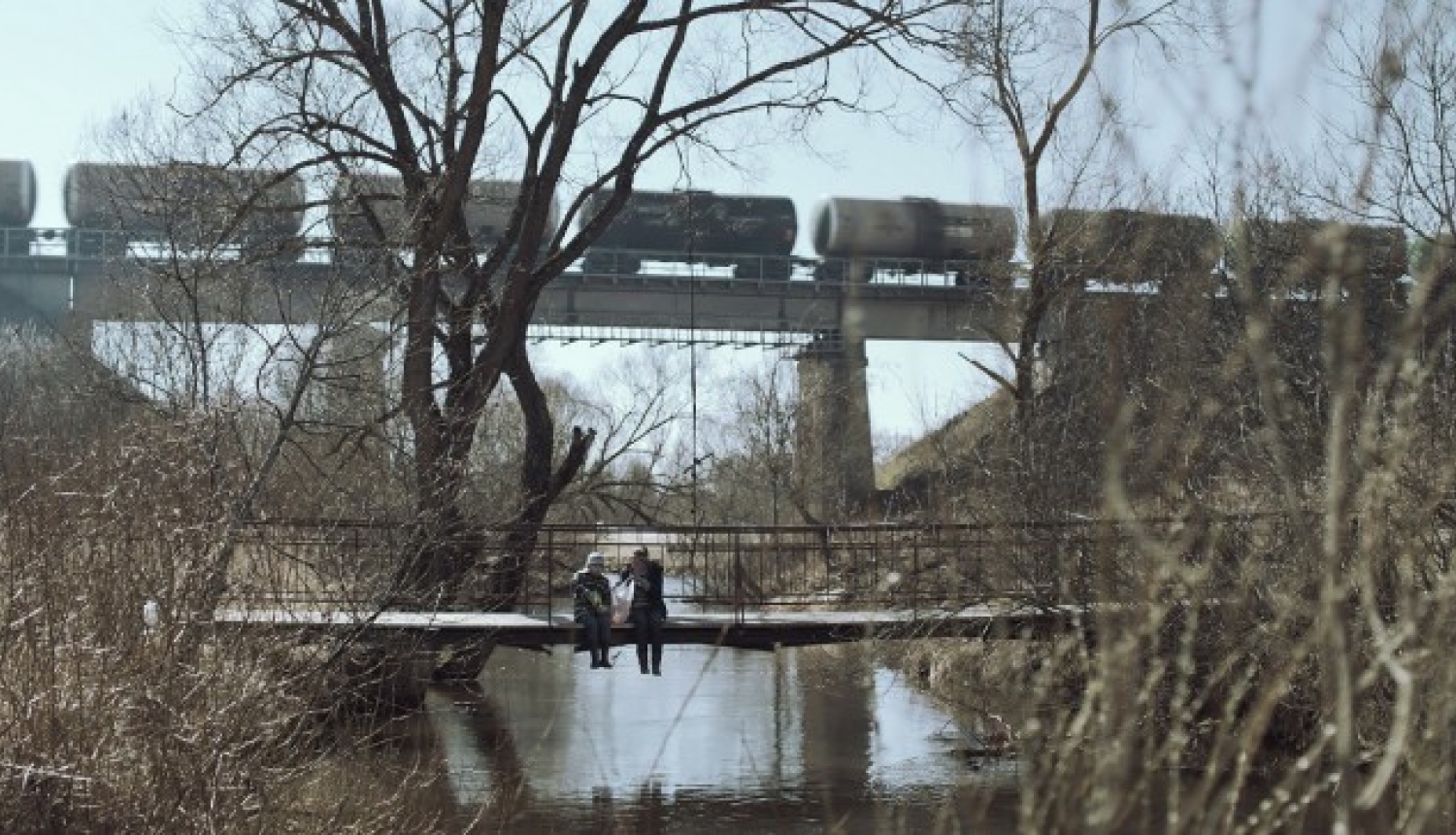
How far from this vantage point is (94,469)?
8.73 metres

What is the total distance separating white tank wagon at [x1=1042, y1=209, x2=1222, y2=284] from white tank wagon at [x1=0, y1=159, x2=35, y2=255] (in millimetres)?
33978

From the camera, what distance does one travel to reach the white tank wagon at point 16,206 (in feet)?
163

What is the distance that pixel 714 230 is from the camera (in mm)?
45656

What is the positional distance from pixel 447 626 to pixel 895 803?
4668 mm

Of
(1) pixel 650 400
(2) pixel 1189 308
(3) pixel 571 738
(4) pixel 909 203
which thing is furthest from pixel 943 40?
(4) pixel 909 203

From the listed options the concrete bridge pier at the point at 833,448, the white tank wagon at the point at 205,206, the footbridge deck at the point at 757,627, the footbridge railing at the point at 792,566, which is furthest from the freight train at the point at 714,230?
the concrete bridge pier at the point at 833,448

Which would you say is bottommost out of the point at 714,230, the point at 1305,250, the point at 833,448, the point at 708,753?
the point at 708,753

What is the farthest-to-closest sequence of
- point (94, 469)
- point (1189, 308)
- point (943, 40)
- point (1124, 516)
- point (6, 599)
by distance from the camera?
point (943, 40)
point (94, 469)
point (6, 599)
point (1189, 308)
point (1124, 516)

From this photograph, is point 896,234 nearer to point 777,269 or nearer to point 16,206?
point 777,269

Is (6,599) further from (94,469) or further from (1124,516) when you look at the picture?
(1124,516)

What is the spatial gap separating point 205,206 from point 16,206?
37.8 metres

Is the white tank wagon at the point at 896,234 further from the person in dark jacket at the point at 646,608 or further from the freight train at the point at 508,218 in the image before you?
the person in dark jacket at the point at 646,608

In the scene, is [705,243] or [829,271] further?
[829,271]

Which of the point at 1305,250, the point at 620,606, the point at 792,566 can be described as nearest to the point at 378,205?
the point at 620,606
